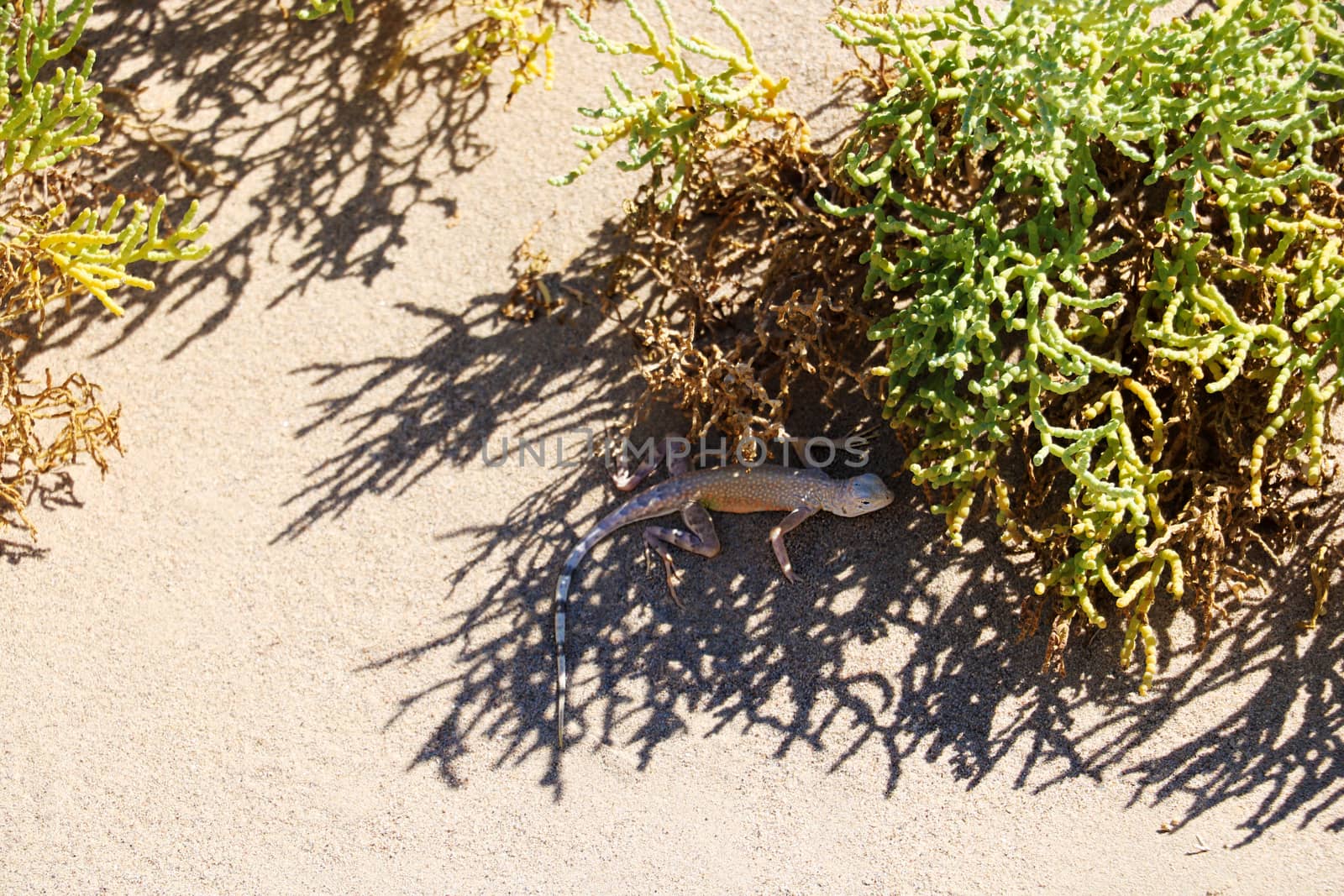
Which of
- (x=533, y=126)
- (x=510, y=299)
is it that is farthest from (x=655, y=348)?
(x=533, y=126)

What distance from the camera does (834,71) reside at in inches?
160

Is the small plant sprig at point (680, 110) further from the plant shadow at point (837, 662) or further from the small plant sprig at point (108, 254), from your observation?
the small plant sprig at point (108, 254)

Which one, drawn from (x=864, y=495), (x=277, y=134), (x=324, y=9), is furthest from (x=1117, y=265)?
(x=277, y=134)

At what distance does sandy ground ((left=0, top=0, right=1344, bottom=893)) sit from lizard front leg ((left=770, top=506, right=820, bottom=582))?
0.23 feet

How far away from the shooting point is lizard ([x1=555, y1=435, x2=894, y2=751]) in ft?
11.9

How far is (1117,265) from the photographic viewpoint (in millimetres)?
3465

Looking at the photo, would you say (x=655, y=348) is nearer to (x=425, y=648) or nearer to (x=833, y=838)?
(x=425, y=648)

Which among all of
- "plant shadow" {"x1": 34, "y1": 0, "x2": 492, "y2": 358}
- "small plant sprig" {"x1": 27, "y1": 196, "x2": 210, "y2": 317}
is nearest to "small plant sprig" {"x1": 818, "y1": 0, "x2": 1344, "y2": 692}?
"plant shadow" {"x1": 34, "y1": 0, "x2": 492, "y2": 358}

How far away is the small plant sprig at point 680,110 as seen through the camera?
11.1ft

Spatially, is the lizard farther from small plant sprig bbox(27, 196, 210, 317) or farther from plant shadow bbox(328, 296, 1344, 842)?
small plant sprig bbox(27, 196, 210, 317)

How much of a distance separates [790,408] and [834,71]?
4.14 ft

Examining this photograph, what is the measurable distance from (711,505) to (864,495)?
50 cm

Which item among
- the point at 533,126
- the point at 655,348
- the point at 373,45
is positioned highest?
the point at 373,45

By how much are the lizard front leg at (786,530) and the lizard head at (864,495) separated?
0.10 m
